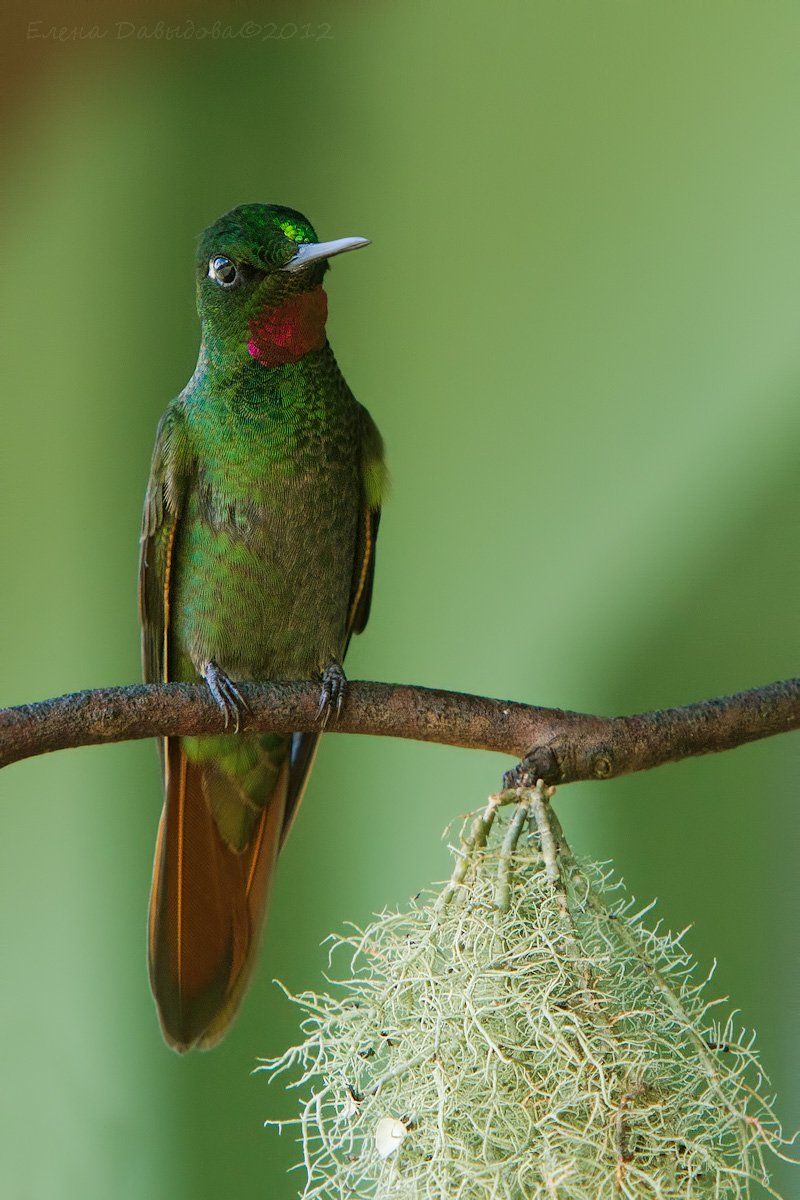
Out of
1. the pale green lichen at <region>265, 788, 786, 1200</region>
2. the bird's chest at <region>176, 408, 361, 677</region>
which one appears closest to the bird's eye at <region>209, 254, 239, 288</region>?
the bird's chest at <region>176, 408, 361, 677</region>

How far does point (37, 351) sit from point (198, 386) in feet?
0.82

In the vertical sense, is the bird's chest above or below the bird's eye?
below

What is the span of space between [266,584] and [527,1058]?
40cm

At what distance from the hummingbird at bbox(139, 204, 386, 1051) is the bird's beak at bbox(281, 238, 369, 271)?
3 centimetres

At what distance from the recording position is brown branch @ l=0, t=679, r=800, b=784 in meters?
0.57

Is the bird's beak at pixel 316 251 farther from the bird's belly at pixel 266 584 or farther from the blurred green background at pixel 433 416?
the blurred green background at pixel 433 416

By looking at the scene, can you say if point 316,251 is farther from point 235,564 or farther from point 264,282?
point 235,564

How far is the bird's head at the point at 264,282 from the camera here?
691 mm

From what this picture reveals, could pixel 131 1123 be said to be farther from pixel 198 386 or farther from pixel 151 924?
pixel 198 386

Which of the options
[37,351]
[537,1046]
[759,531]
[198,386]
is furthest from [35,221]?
[537,1046]

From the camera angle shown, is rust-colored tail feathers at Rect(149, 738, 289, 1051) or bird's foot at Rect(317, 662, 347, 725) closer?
bird's foot at Rect(317, 662, 347, 725)

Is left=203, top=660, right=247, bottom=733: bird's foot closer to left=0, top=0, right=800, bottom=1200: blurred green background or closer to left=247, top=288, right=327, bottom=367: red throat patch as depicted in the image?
left=247, top=288, right=327, bottom=367: red throat patch

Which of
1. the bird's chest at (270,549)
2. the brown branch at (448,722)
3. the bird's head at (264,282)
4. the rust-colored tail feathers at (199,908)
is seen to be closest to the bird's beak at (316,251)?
the bird's head at (264,282)

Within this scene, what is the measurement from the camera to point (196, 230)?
0.98 metres
